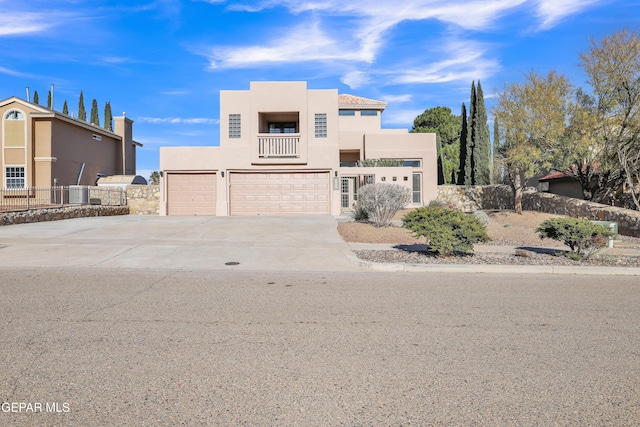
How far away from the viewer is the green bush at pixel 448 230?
1021cm

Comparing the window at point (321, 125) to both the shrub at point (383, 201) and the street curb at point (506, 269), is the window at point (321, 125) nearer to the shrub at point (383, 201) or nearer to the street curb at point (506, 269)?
the shrub at point (383, 201)

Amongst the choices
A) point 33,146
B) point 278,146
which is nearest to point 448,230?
point 278,146

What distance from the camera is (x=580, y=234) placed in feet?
33.3

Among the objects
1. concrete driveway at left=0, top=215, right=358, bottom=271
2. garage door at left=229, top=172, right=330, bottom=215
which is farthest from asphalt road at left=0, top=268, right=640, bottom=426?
garage door at left=229, top=172, right=330, bottom=215

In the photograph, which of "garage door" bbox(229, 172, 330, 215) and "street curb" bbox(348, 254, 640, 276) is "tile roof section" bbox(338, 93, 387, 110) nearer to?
"garage door" bbox(229, 172, 330, 215)

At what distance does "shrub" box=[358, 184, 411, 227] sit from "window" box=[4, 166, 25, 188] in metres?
22.4

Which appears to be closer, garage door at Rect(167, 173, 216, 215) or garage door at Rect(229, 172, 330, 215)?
garage door at Rect(229, 172, 330, 215)

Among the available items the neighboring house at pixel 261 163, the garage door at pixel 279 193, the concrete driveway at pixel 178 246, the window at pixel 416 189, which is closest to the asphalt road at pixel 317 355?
the concrete driveway at pixel 178 246

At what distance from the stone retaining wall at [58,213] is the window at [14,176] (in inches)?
288

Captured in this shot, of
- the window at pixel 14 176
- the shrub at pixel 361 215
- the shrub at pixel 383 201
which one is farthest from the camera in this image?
the window at pixel 14 176

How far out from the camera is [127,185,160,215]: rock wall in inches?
1020

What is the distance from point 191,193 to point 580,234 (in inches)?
744

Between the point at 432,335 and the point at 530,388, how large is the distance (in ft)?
4.66

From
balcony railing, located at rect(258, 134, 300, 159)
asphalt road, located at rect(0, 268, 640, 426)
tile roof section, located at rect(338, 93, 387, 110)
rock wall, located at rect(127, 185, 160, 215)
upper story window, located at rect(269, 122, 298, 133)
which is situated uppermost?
tile roof section, located at rect(338, 93, 387, 110)
